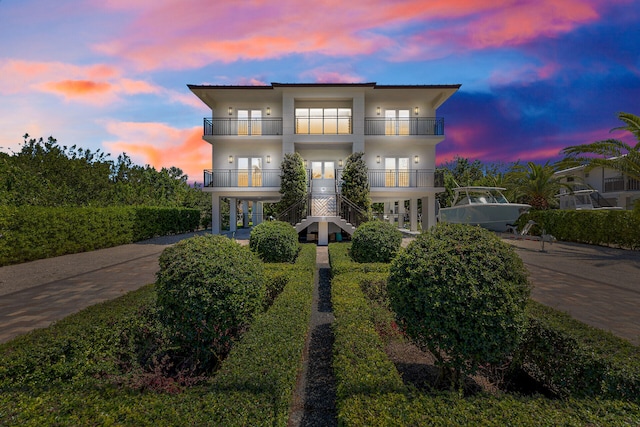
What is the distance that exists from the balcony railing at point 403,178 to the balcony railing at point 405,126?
2.72 m

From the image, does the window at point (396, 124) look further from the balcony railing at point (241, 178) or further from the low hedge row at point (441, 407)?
the low hedge row at point (441, 407)

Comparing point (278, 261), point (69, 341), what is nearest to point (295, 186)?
point (278, 261)

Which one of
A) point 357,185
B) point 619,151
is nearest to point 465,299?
point 357,185

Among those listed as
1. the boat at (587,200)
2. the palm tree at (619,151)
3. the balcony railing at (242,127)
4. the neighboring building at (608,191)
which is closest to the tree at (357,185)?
the balcony railing at (242,127)

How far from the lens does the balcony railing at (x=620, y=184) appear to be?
2592 cm

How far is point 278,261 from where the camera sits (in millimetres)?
9547

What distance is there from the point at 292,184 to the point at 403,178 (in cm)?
808

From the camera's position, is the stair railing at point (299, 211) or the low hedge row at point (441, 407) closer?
the low hedge row at point (441, 407)

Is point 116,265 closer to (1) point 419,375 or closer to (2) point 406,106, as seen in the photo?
(1) point 419,375

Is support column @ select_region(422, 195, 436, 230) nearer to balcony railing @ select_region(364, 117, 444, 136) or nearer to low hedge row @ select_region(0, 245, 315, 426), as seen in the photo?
balcony railing @ select_region(364, 117, 444, 136)

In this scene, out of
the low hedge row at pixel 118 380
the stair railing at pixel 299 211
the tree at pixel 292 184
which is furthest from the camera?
the tree at pixel 292 184

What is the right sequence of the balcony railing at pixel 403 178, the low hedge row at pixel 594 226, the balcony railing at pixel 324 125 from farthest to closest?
the balcony railing at pixel 324 125 < the balcony railing at pixel 403 178 < the low hedge row at pixel 594 226

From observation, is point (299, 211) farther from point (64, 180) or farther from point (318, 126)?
point (64, 180)

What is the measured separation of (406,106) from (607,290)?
56.1 ft
